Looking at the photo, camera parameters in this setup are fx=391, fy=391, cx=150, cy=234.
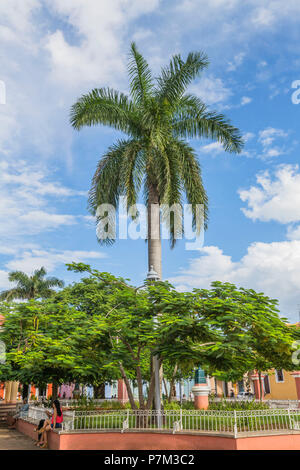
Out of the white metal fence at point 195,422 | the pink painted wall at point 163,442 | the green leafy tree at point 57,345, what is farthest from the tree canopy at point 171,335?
the pink painted wall at point 163,442

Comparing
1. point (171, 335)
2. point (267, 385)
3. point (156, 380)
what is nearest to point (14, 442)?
point (156, 380)

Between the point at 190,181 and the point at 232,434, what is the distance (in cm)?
1015

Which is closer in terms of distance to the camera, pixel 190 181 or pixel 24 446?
pixel 24 446

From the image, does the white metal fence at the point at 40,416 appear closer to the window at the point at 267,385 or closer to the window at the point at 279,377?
the window at the point at 279,377

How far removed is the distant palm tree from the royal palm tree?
91.8 ft

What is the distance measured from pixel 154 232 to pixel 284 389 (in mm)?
30839

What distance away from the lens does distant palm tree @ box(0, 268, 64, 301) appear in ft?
140

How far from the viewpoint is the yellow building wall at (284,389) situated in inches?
1517

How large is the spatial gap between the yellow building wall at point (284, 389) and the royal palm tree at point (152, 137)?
28.8 metres

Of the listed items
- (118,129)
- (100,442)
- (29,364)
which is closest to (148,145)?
(118,129)

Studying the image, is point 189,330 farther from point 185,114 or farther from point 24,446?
point 185,114

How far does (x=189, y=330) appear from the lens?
12305mm

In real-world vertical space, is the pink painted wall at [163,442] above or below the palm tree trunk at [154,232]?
below

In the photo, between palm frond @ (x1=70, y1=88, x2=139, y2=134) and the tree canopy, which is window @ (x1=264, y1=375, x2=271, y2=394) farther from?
palm frond @ (x1=70, y1=88, x2=139, y2=134)
